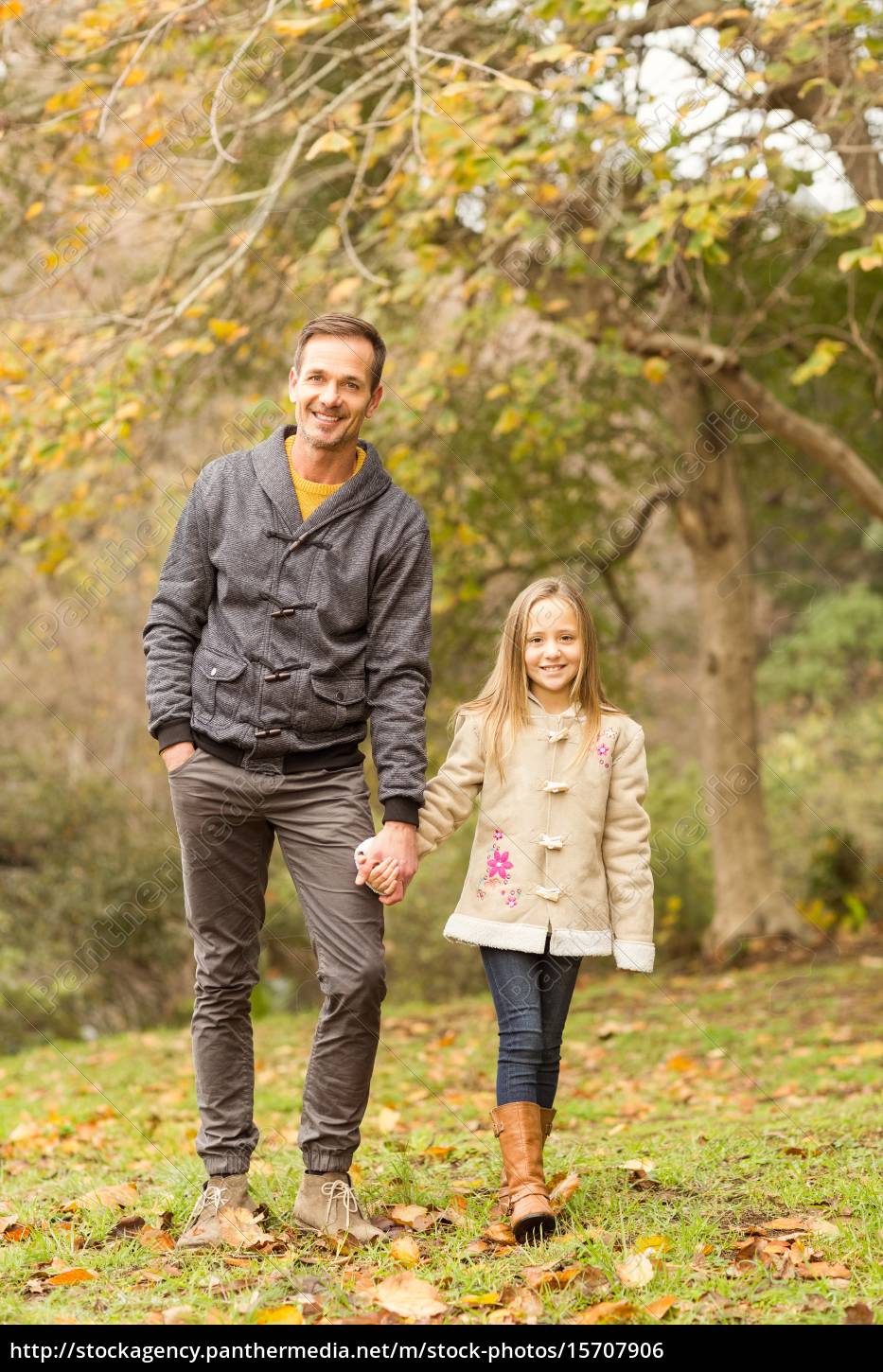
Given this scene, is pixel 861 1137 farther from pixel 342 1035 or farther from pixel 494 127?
pixel 494 127

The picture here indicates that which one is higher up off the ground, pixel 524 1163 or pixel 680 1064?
pixel 524 1163

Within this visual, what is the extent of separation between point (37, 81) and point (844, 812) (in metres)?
9.51

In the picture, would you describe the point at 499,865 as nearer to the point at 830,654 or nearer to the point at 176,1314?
the point at 176,1314

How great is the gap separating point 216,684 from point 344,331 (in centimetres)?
92

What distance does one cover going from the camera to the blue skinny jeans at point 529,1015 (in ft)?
11.0

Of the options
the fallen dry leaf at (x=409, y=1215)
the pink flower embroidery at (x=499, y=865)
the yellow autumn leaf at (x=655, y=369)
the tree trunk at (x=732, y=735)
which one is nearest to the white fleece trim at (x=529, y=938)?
the pink flower embroidery at (x=499, y=865)

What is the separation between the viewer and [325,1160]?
324 cm

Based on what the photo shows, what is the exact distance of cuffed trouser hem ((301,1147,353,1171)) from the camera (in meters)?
3.24

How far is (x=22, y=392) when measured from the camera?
6602 millimetres

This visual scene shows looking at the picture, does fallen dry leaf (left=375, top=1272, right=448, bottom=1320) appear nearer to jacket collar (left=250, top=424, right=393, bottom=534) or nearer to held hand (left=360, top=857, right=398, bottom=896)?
held hand (left=360, top=857, right=398, bottom=896)

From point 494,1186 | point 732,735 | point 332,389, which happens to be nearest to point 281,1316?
point 494,1186

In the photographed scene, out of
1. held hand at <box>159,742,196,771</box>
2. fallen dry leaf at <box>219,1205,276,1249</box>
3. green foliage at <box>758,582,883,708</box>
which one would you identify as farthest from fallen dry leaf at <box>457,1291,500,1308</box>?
green foliage at <box>758,582,883,708</box>

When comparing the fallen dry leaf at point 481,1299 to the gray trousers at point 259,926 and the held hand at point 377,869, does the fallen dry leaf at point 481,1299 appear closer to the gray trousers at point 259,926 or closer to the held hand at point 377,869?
the gray trousers at point 259,926

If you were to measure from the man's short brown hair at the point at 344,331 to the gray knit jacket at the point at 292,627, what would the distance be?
0.26 metres
